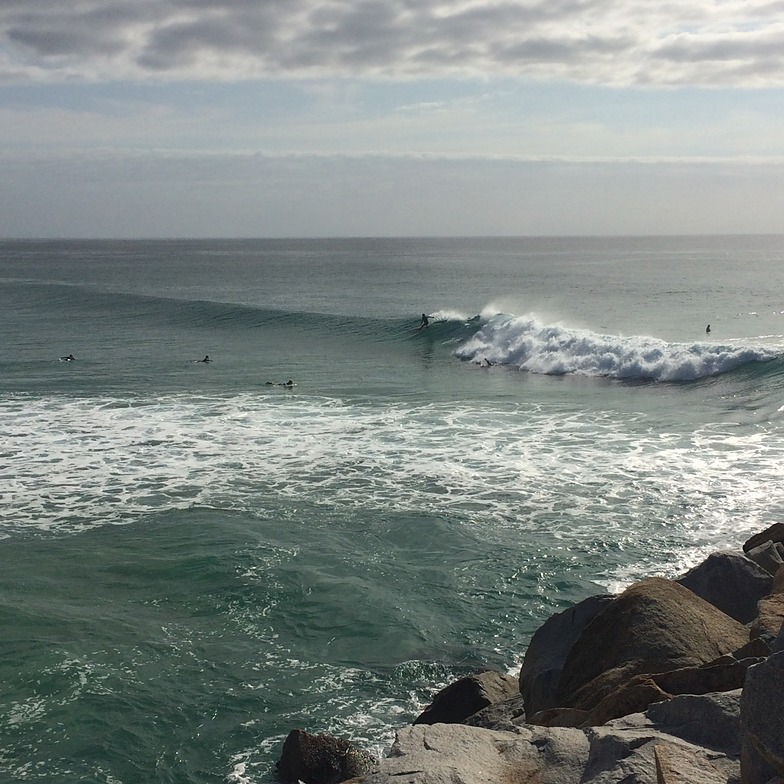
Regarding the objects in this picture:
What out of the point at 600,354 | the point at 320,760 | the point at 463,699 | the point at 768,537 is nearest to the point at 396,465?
the point at 768,537

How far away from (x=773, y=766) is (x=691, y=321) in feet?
169

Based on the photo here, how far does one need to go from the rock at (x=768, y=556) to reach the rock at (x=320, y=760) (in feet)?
19.9

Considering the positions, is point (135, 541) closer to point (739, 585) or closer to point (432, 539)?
point (432, 539)

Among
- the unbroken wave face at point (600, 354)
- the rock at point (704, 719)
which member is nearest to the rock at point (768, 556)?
the rock at point (704, 719)

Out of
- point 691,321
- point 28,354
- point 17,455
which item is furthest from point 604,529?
point 691,321

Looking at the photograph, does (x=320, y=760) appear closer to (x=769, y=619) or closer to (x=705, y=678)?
(x=705, y=678)

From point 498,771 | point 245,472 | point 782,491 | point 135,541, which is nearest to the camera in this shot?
point 498,771

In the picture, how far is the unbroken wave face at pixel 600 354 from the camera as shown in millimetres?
34344

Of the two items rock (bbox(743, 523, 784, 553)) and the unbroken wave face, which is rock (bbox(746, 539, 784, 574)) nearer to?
rock (bbox(743, 523, 784, 553))

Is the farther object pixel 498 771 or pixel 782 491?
pixel 782 491

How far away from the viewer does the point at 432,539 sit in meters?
16.1

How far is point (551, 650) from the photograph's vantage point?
10367 millimetres

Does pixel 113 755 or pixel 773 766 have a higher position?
pixel 773 766

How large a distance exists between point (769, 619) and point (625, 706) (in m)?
2.02
